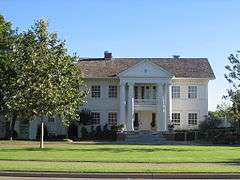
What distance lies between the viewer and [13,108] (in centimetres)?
3806

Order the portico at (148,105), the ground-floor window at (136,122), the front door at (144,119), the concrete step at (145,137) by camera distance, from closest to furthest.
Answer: the concrete step at (145,137), the portico at (148,105), the ground-floor window at (136,122), the front door at (144,119)

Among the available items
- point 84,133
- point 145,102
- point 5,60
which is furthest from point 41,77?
point 145,102

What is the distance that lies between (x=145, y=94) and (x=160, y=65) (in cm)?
343

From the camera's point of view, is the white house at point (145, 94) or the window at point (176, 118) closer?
the white house at point (145, 94)

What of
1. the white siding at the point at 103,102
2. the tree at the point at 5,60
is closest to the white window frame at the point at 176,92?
the white siding at the point at 103,102

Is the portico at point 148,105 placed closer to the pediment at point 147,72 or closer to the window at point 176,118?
the pediment at point 147,72

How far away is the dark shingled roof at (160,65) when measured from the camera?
199 ft

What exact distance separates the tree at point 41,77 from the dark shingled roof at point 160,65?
21.8 meters

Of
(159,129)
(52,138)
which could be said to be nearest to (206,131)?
(159,129)

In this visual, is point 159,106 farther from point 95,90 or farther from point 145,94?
point 95,90

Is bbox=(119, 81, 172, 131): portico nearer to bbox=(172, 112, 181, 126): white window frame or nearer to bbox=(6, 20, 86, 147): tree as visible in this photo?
bbox=(172, 112, 181, 126): white window frame

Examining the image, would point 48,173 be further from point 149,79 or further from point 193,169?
point 149,79

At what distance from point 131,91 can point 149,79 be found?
7.18 feet

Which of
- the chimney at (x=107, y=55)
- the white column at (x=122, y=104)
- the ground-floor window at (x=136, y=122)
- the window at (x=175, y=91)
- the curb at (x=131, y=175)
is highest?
the chimney at (x=107, y=55)
